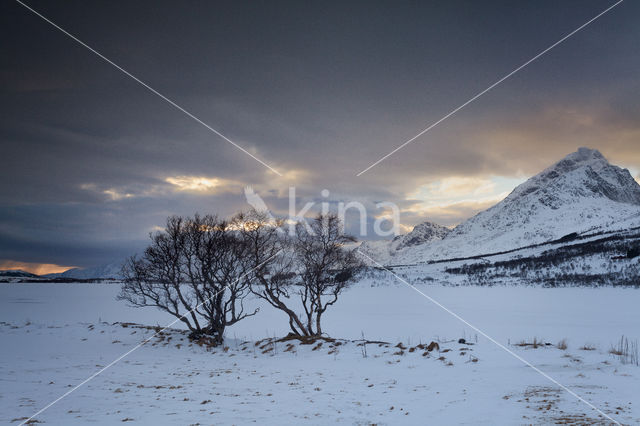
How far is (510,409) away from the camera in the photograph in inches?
305

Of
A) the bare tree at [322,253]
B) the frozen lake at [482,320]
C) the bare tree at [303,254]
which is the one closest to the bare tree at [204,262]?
the bare tree at [303,254]

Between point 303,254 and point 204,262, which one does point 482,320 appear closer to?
point 303,254

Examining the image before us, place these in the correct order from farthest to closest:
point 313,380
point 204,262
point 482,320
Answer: point 482,320
point 204,262
point 313,380

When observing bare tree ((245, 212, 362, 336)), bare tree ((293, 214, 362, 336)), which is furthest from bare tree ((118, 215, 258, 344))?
bare tree ((293, 214, 362, 336))

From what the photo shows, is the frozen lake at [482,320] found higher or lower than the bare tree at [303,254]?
lower

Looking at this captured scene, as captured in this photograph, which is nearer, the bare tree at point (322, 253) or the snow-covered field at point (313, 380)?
the snow-covered field at point (313, 380)

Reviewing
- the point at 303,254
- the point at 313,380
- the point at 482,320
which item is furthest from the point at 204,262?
the point at 482,320

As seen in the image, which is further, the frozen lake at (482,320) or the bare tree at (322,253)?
the frozen lake at (482,320)

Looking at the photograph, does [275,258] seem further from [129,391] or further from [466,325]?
[466,325]

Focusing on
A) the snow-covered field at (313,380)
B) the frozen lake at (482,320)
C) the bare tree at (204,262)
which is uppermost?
the bare tree at (204,262)

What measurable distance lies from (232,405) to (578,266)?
255ft

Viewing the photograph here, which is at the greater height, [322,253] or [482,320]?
[322,253]

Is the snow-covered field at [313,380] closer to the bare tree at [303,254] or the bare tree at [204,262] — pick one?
the bare tree at [204,262]

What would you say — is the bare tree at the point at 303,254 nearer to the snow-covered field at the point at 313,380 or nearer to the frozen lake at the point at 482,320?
the snow-covered field at the point at 313,380
